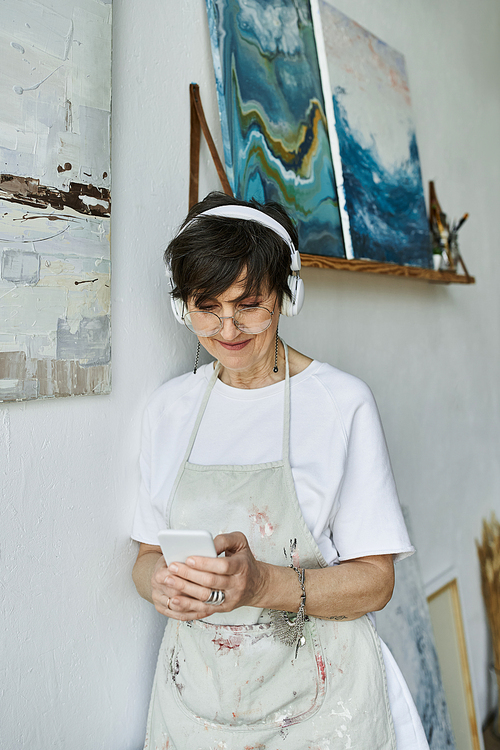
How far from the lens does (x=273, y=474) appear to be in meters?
1.36

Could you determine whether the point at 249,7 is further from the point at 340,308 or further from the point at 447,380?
the point at 447,380

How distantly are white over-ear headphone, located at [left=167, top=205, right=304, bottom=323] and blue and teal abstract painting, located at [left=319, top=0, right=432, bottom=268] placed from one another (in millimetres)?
829

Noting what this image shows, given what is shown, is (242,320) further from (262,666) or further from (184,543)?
(262,666)

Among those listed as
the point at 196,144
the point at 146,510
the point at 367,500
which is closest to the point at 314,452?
the point at 367,500

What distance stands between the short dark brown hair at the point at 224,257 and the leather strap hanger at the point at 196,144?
13.9 inches

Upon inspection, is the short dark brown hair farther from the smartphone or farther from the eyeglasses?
the smartphone

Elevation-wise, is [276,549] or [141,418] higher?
[141,418]

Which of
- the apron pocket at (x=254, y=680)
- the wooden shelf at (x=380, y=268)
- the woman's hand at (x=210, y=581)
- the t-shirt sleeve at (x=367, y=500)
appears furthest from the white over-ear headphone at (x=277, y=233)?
the apron pocket at (x=254, y=680)

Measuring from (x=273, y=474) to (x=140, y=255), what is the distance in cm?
63

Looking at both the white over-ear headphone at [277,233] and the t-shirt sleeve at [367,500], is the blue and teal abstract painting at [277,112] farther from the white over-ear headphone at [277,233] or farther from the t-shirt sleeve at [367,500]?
the t-shirt sleeve at [367,500]

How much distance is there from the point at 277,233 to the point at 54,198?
0.47 meters

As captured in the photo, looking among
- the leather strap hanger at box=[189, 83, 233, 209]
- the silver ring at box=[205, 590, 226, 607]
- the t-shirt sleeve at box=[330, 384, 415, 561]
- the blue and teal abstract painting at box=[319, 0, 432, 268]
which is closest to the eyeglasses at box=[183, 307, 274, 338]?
the t-shirt sleeve at box=[330, 384, 415, 561]

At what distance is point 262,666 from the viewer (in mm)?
1303

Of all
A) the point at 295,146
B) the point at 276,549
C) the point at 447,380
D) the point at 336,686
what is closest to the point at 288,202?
the point at 295,146
